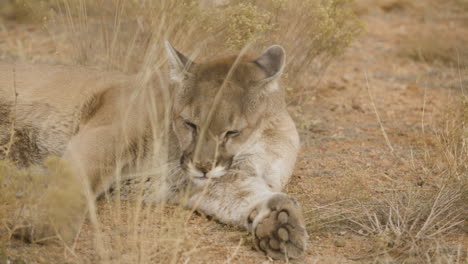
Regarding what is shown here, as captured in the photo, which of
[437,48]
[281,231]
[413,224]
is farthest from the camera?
[437,48]

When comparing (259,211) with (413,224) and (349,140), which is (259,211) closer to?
(413,224)

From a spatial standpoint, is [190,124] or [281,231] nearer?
[281,231]

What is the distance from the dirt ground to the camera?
3.04m

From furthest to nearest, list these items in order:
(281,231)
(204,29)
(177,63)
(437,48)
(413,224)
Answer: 1. (437,48)
2. (204,29)
3. (177,63)
4. (413,224)
5. (281,231)

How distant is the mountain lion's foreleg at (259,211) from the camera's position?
297 centimetres

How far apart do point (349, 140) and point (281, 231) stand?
2409mm

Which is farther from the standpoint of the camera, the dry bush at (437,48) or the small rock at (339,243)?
the dry bush at (437,48)

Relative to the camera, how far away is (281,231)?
2990 mm

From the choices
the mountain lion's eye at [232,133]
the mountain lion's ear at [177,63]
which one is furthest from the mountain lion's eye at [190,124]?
the mountain lion's ear at [177,63]

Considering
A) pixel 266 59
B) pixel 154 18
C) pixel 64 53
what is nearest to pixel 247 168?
pixel 266 59

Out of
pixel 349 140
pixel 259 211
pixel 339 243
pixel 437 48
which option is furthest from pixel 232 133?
pixel 437 48

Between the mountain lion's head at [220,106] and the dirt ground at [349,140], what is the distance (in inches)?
16.8

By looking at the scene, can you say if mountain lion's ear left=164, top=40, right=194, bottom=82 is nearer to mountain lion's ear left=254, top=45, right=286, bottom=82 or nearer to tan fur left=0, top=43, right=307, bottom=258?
tan fur left=0, top=43, right=307, bottom=258

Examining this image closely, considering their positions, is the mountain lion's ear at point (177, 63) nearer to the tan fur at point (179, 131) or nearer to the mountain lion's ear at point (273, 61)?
the tan fur at point (179, 131)
